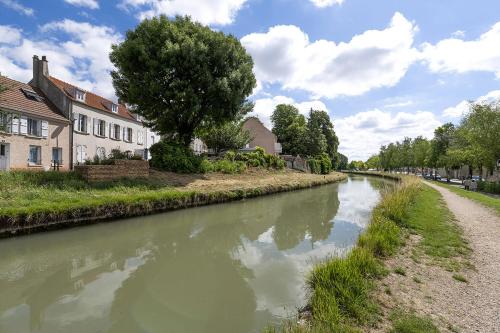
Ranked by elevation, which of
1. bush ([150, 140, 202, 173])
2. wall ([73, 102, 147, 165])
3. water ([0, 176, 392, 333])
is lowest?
water ([0, 176, 392, 333])

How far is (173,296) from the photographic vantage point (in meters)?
5.17

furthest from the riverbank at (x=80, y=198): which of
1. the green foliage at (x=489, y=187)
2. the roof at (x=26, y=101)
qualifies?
the green foliage at (x=489, y=187)

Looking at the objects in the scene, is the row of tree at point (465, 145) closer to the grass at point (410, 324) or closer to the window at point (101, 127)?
the grass at point (410, 324)

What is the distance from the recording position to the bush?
789 inches

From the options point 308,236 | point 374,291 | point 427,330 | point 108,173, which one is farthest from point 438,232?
point 108,173

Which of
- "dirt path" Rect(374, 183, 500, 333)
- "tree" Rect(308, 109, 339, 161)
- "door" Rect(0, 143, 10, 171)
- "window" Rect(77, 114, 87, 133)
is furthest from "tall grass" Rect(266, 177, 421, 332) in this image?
"tree" Rect(308, 109, 339, 161)

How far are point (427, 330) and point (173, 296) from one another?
145 inches

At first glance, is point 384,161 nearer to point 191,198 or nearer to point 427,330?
point 191,198

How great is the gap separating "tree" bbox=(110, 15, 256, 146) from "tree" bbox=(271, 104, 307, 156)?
36.5 m

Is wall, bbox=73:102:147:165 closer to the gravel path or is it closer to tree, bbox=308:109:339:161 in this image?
the gravel path

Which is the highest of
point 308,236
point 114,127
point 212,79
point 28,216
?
point 212,79

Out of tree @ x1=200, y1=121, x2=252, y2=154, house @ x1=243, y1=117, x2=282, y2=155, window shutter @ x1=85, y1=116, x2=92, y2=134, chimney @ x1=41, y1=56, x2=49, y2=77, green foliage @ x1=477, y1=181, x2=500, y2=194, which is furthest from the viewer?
house @ x1=243, y1=117, x2=282, y2=155

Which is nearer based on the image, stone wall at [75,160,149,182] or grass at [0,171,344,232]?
grass at [0,171,344,232]

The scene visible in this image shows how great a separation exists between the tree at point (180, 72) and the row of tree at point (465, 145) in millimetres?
19649
